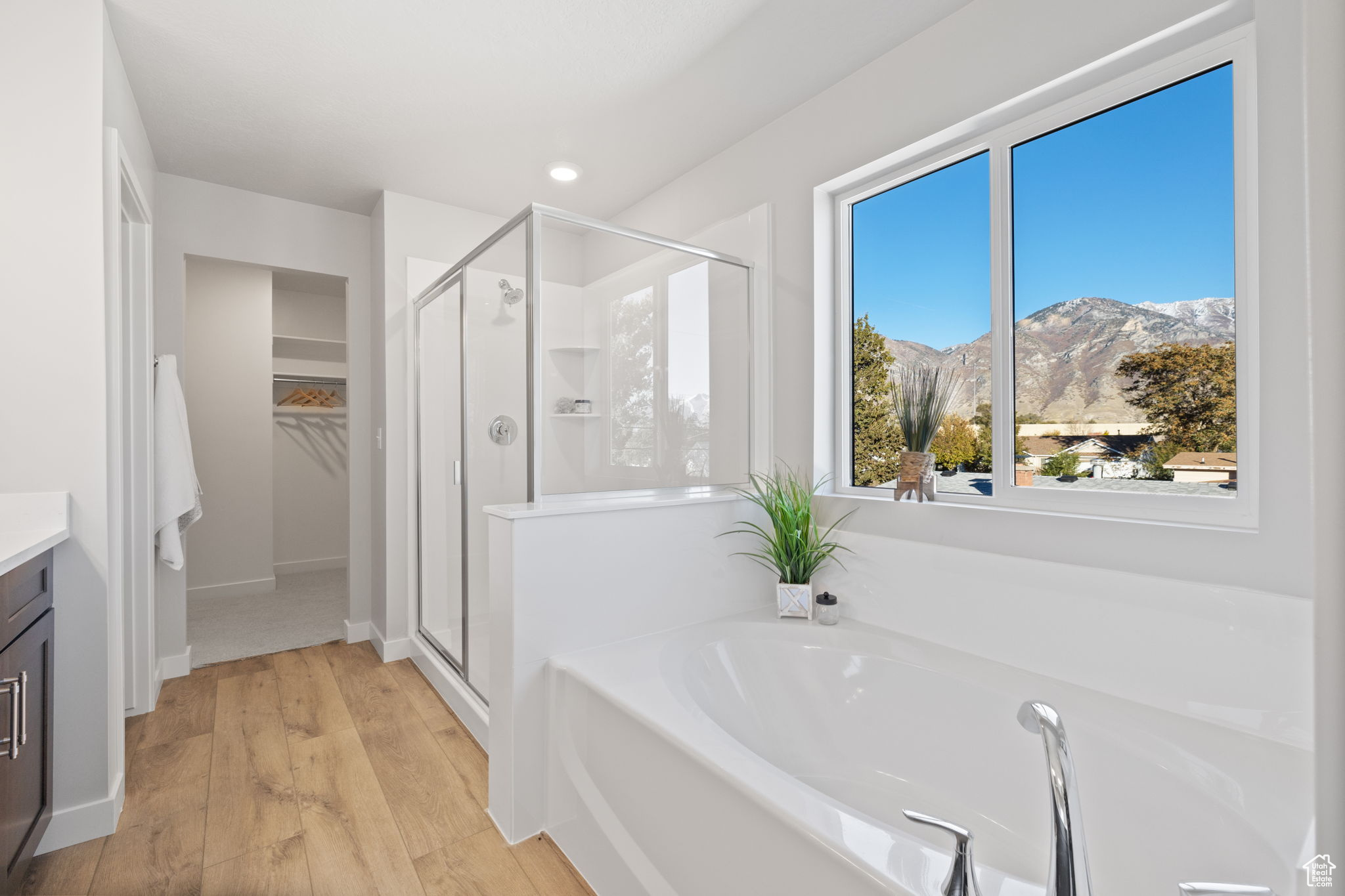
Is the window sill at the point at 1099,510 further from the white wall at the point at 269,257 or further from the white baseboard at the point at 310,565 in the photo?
the white baseboard at the point at 310,565

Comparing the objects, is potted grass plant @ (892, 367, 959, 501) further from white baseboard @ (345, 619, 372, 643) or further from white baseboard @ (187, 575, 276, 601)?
white baseboard @ (187, 575, 276, 601)

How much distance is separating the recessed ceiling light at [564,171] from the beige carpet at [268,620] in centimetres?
271

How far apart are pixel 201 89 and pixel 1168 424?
11.0 ft

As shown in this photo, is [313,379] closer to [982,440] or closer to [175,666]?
[175,666]

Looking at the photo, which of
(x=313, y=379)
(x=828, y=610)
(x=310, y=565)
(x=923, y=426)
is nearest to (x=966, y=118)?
(x=923, y=426)

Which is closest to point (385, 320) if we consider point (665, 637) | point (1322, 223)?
point (665, 637)

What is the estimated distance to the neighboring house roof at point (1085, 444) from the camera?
167 cm

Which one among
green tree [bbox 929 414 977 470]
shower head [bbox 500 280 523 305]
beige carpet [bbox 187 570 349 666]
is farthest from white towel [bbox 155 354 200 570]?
green tree [bbox 929 414 977 470]

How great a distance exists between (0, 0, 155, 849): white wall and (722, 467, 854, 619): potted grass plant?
6.45 ft

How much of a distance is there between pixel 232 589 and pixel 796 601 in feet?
13.4

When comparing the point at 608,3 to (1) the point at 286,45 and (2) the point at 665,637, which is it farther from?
(2) the point at 665,637

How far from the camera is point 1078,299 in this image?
1775 mm

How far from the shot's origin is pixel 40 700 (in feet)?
5.21

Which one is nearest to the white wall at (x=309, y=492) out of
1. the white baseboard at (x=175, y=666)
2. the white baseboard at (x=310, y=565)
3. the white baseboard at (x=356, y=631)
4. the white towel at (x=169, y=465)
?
the white baseboard at (x=310, y=565)
